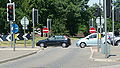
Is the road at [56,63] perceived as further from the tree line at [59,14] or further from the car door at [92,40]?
the tree line at [59,14]

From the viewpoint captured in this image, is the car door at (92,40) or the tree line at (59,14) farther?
the tree line at (59,14)

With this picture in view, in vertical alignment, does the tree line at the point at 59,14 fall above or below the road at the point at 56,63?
above

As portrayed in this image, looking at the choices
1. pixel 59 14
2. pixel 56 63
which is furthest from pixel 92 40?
pixel 59 14

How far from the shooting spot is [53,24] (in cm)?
8438

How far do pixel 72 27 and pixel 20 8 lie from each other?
32900 millimetres

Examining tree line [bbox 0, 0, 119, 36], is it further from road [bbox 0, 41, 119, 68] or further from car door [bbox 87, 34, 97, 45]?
road [bbox 0, 41, 119, 68]

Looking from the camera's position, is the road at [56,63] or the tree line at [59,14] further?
the tree line at [59,14]

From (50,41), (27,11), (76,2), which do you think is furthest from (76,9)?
(50,41)

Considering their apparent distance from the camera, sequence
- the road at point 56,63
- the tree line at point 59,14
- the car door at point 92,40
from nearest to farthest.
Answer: the road at point 56,63
the car door at point 92,40
the tree line at point 59,14

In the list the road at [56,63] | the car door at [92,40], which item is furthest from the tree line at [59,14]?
the road at [56,63]

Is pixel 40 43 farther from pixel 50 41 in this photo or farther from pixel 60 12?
pixel 60 12

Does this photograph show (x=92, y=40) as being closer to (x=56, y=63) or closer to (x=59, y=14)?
(x=56, y=63)

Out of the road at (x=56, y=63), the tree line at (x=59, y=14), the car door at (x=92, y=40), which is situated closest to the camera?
the road at (x=56, y=63)

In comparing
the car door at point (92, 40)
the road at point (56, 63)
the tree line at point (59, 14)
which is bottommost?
the road at point (56, 63)
